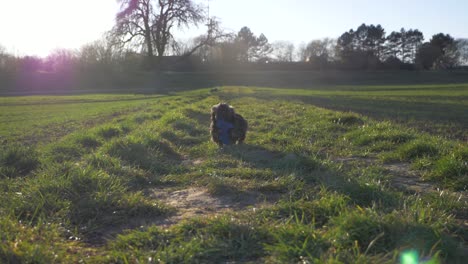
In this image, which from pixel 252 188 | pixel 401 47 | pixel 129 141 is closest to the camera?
pixel 252 188

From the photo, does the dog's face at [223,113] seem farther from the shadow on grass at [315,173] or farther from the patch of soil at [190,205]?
the patch of soil at [190,205]

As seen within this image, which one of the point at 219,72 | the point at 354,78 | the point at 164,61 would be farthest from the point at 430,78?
the point at 164,61

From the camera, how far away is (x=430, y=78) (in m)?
80.6

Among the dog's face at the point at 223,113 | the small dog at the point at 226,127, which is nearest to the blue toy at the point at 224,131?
the small dog at the point at 226,127

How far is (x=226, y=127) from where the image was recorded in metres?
9.46

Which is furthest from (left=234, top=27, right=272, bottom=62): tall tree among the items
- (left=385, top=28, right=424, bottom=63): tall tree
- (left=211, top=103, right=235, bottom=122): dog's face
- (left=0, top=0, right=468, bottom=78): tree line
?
(left=211, top=103, right=235, bottom=122): dog's face

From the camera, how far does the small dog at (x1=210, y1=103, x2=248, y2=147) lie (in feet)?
31.1

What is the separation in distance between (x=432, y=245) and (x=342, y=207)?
104 cm

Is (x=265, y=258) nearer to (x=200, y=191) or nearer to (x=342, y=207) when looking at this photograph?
(x=342, y=207)

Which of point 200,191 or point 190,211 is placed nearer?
point 190,211

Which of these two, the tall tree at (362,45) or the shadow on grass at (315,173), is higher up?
the tall tree at (362,45)

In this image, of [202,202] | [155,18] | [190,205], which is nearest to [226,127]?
[202,202]

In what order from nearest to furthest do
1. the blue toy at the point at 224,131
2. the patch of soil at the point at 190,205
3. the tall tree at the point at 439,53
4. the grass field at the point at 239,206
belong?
1. the grass field at the point at 239,206
2. the patch of soil at the point at 190,205
3. the blue toy at the point at 224,131
4. the tall tree at the point at 439,53

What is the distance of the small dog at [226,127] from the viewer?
9492 mm
